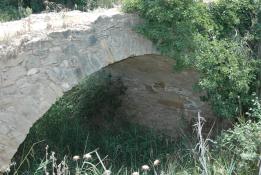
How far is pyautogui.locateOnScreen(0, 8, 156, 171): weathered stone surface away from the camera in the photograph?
596 centimetres

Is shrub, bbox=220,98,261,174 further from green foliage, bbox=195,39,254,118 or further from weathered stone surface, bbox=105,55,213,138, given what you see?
weathered stone surface, bbox=105,55,213,138

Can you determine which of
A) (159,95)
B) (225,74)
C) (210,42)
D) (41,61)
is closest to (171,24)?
(210,42)

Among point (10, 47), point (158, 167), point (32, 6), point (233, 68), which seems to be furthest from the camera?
point (32, 6)

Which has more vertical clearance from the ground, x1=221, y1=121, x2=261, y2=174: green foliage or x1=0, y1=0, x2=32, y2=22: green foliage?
x1=0, y1=0, x2=32, y2=22: green foliage

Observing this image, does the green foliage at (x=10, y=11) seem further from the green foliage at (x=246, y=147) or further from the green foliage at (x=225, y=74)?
the green foliage at (x=246, y=147)

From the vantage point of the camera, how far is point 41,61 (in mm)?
6035

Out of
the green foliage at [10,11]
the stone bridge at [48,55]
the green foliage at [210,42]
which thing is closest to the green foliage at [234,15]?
the green foliage at [210,42]

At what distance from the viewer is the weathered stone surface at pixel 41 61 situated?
235 inches

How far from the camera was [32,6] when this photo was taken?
11.0 meters

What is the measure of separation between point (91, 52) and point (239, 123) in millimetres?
2359

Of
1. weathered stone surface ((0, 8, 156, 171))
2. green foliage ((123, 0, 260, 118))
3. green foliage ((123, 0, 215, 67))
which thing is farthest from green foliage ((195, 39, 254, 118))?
weathered stone surface ((0, 8, 156, 171))

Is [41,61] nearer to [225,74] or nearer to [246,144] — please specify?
[225,74]

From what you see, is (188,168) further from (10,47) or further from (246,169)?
(10,47)

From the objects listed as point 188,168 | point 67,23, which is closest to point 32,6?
point 67,23
